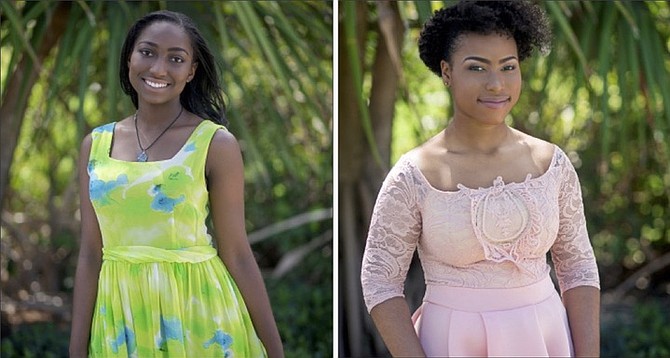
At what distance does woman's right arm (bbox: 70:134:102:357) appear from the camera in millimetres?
1891

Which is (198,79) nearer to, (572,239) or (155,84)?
(155,84)

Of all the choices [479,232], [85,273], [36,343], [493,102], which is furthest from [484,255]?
[36,343]

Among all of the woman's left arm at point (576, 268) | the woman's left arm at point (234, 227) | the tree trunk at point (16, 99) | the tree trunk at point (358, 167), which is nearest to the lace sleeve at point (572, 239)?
the woman's left arm at point (576, 268)

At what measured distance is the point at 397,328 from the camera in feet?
5.75

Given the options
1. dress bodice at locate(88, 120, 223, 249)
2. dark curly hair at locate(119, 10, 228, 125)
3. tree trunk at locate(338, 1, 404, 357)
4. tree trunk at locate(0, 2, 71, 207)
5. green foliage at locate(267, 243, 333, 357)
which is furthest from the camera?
green foliage at locate(267, 243, 333, 357)

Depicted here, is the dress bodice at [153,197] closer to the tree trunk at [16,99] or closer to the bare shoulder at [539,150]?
the bare shoulder at [539,150]

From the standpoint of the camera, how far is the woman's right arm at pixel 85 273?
6.20 feet

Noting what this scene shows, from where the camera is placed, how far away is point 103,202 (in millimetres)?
1820

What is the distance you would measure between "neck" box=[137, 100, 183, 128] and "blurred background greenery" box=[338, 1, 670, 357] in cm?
65

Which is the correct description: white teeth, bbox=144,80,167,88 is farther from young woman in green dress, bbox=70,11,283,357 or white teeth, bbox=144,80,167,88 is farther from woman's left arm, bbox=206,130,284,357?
woman's left arm, bbox=206,130,284,357

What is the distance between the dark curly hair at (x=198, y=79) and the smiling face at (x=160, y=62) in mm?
28

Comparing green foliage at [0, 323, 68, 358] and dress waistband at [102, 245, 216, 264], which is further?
green foliage at [0, 323, 68, 358]

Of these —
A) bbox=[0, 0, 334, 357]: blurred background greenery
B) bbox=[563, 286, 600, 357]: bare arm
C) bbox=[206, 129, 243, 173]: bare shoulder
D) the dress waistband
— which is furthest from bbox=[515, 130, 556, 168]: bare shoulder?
bbox=[0, 0, 334, 357]: blurred background greenery

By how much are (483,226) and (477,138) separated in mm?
166
